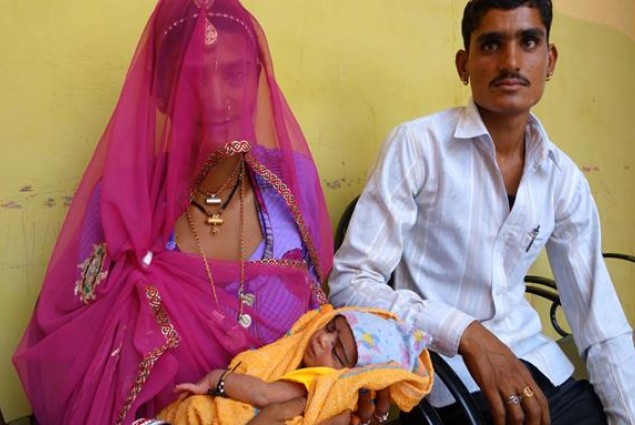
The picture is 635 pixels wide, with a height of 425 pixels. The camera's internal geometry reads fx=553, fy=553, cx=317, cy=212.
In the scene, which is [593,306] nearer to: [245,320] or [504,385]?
[504,385]

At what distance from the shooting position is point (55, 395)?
1114 millimetres

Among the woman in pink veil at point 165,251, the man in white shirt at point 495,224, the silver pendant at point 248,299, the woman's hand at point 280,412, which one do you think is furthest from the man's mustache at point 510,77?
the woman's hand at point 280,412

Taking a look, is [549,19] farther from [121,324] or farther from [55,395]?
[55,395]

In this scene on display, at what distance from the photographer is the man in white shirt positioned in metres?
1.41

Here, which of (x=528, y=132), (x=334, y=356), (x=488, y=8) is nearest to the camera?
(x=334, y=356)

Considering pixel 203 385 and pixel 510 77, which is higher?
pixel 510 77

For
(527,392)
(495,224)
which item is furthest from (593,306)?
(527,392)

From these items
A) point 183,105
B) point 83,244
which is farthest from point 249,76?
point 83,244

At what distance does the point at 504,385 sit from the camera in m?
1.17

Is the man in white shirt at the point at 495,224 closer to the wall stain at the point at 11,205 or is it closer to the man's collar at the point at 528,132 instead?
the man's collar at the point at 528,132

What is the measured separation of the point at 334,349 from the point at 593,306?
835 mm

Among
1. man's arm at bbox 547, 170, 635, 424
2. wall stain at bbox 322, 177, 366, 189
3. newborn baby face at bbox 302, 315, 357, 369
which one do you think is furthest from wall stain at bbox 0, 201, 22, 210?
man's arm at bbox 547, 170, 635, 424

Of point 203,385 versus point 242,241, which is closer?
point 203,385

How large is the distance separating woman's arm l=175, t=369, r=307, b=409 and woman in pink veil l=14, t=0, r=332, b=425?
2.9 inches
